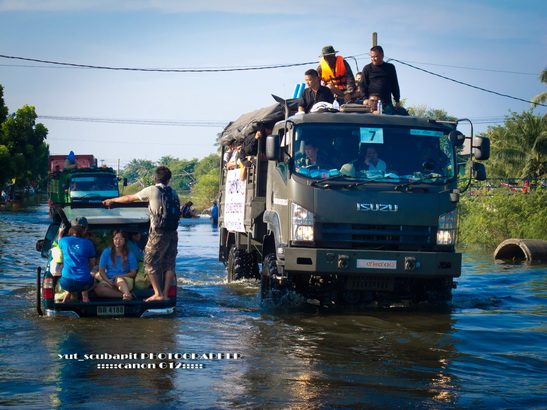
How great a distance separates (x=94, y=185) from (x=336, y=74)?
799 inches

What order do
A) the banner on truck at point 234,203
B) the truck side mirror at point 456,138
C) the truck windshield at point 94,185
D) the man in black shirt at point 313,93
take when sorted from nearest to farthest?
the truck side mirror at point 456,138 → the man in black shirt at point 313,93 → the banner on truck at point 234,203 → the truck windshield at point 94,185

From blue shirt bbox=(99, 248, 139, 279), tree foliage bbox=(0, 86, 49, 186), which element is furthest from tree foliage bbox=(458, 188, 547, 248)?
tree foliage bbox=(0, 86, 49, 186)

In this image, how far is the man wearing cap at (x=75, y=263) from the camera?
9.41 meters

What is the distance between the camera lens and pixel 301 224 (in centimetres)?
995

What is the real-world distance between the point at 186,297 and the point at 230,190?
288 centimetres

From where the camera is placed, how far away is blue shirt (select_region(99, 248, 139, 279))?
10.1 meters

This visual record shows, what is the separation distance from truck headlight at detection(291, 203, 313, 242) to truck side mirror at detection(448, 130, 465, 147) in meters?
2.18

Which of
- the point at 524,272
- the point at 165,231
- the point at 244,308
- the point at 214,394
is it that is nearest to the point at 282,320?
the point at 244,308

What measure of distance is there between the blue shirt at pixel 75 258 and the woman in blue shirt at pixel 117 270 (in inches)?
19.1

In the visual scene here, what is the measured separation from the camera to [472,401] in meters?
6.25

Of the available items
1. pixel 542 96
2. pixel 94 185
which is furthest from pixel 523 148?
pixel 94 185

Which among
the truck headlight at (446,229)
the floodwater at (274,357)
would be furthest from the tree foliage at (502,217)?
the truck headlight at (446,229)

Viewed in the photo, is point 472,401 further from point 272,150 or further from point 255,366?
point 272,150

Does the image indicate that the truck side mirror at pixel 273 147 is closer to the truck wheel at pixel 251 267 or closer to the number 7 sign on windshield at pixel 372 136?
the number 7 sign on windshield at pixel 372 136
